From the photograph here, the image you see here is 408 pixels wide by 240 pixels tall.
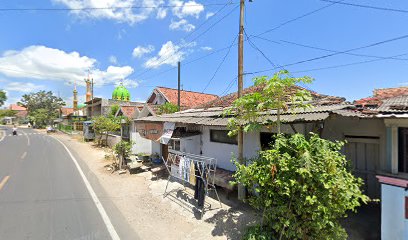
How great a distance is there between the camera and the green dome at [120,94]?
4434 cm

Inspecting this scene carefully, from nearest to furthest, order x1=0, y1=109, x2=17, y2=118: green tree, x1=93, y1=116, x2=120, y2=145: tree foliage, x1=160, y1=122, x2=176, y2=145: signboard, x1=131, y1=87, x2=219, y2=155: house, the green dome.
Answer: x1=160, y1=122, x2=176, y2=145: signboard
x1=131, y1=87, x2=219, y2=155: house
x1=93, y1=116, x2=120, y2=145: tree foliage
the green dome
x1=0, y1=109, x2=17, y2=118: green tree

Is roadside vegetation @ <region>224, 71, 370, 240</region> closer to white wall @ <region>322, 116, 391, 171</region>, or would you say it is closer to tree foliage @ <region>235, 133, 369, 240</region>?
tree foliage @ <region>235, 133, 369, 240</region>

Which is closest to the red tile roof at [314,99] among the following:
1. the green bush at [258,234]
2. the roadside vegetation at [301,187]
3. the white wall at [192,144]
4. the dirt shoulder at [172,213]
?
the white wall at [192,144]

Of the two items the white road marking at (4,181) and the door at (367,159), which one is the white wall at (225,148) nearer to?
the door at (367,159)

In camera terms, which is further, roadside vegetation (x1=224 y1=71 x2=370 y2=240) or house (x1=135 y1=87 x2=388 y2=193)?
house (x1=135 y1=87 x2=388 y2=193)

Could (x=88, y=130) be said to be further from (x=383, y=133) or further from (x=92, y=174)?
(x=383, y=133)

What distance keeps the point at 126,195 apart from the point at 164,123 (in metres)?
3.95

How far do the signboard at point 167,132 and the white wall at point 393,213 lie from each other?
25.4ft

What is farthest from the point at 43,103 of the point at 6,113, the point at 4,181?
the point at 4,181

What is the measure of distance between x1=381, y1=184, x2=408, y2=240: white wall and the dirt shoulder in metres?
3.01

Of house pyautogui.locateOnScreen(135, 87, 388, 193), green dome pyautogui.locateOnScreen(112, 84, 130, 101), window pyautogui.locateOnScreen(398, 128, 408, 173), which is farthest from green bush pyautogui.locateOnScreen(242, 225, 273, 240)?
green dome pyautogui.locateOnScreen(112, 84, 130, 101)

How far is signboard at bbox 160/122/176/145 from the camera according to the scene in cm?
1035

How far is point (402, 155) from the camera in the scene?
19.3 ft

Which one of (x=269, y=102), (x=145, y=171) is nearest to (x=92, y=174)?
(x=145, y=171)
